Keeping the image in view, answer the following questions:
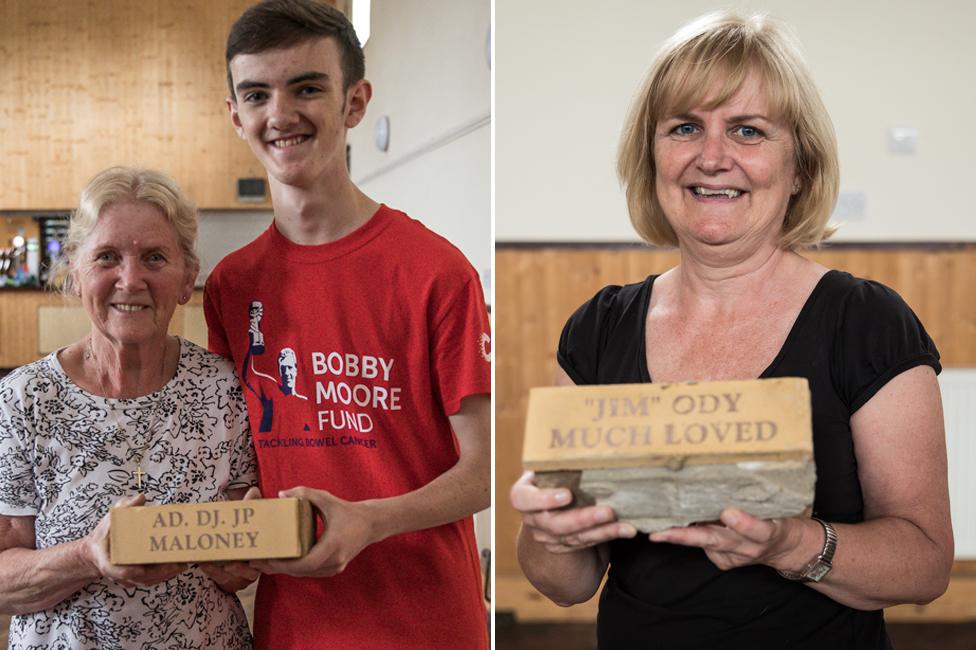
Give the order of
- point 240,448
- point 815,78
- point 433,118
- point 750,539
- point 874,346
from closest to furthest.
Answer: point 750,539, point 874,346, point 240,448, point 433,118, point 815,78

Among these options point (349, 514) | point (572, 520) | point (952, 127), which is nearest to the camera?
point (572, 520)

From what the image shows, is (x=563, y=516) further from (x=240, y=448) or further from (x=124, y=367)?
(x=124, y=367)

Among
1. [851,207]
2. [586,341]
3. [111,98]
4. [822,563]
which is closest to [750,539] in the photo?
[822,563]

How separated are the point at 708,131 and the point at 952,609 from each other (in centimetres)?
222

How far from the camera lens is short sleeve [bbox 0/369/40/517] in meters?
0.95

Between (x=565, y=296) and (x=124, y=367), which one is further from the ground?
(x=565, y=296)

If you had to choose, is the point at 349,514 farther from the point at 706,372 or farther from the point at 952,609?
the point at 952,609

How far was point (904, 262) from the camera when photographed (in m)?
2.92

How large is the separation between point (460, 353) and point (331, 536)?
0.79 feet

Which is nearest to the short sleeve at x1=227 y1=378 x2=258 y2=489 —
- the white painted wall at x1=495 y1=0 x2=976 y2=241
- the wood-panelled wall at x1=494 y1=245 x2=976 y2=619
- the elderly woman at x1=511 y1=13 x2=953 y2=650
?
the elderly woman at x1=511 y1=13 x2=953 y2=650

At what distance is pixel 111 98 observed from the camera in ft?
3.56

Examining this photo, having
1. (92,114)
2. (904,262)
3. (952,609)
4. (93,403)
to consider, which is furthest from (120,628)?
(904,262)

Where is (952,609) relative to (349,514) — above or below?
below

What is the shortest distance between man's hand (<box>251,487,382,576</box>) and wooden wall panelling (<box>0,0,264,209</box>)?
1.21ft
